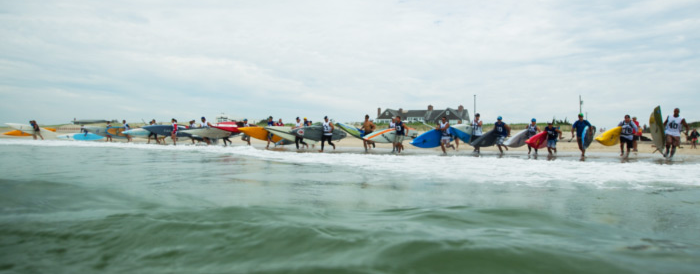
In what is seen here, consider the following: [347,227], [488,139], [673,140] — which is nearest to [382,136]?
[488,139]

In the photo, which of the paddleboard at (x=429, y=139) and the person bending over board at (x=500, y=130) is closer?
the person bending over board at (x=500, y=130)

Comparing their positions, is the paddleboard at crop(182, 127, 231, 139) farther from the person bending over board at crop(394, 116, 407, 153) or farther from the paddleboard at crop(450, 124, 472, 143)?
the paddleboard at crop(450, 124, 472, 143)

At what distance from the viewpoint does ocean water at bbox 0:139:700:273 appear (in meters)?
3.06

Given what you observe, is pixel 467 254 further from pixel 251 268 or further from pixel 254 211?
pixel 254 211

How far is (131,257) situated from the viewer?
3.29 m

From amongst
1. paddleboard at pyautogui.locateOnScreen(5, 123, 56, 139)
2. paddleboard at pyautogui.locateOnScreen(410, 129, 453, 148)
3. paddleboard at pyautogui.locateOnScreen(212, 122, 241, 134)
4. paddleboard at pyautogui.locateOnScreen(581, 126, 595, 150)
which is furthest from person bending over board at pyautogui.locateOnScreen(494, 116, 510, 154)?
paddleboard at pyautogui.locateOnScreen(5, 123, 56, 139)

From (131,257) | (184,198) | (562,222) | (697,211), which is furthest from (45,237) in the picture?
(697,211)

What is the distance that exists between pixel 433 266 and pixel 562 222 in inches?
80.8

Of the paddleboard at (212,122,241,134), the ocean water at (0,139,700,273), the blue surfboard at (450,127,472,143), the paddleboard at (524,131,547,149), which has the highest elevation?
the paddleboard at (212,122,241,134)

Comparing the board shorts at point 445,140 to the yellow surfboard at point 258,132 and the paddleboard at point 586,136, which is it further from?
the yellow surfboard at point 258,132

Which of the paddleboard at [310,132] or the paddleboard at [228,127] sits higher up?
the paddleboard at [228,127]

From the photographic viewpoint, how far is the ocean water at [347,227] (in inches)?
121

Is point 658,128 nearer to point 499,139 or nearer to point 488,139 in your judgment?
point 499,139

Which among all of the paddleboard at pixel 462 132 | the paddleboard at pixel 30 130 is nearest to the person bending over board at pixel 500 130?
the paddleboard at pixel 462 132
